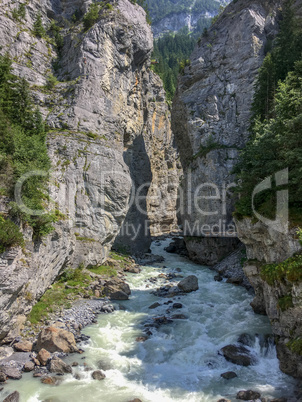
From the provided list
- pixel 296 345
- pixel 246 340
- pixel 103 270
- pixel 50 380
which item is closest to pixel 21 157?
pixel 50 380

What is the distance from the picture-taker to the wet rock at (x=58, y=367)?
11.8 meters

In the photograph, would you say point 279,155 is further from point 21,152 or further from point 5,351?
point 5,351

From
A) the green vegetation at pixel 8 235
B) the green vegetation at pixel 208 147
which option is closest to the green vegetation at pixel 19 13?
the green vegetation at pixel 208 147

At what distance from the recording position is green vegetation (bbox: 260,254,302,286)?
38.0ft

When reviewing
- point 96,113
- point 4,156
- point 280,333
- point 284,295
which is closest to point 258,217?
point 284,295

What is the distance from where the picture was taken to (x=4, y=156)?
15.5m

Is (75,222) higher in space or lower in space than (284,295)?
higher

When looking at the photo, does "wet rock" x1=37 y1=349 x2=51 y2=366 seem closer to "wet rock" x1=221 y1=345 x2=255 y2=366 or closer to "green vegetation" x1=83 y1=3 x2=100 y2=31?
"wet rock" x1=221 y1=345 x2=255 y2=366

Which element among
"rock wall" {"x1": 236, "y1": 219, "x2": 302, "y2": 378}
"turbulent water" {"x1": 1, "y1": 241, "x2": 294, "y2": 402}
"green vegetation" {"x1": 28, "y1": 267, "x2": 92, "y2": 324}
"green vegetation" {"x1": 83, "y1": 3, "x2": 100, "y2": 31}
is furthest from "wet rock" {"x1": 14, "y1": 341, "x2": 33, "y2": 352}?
"green vegetation" {"x1": 83, "y1": 3, "x2": 100, "y2": 31}

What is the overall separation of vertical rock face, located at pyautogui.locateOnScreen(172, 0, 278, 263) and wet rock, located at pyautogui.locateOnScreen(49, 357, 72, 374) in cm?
2485

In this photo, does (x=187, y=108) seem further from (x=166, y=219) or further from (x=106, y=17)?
(x=166, y=219)

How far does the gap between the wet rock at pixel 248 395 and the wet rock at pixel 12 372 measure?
933 cm

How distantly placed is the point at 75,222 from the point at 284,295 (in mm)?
18494

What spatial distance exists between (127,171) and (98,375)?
823 inches
